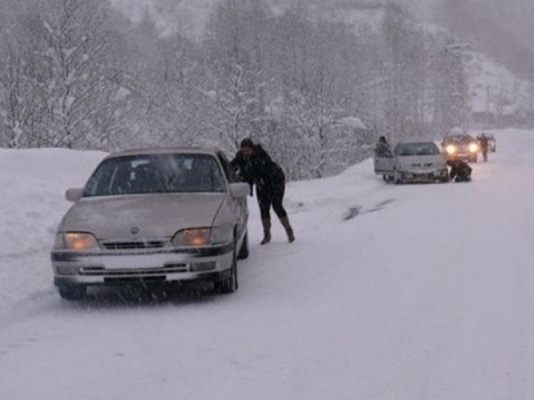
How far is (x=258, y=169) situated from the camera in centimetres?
1166

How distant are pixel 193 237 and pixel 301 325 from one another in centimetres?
143

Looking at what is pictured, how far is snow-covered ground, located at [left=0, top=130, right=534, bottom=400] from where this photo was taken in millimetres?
5043

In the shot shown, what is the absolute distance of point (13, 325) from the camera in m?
6.86

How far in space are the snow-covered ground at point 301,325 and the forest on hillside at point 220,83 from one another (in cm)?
2106

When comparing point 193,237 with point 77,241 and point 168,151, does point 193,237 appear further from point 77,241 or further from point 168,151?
point 168,151

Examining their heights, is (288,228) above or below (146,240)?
below

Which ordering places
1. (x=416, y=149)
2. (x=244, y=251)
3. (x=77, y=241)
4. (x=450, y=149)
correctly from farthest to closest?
(x=450, y=149) < (x=416, y=149) < (x=244, y=251) < (x=77, y=241)

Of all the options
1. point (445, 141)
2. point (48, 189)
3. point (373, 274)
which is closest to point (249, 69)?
point (445, 141)

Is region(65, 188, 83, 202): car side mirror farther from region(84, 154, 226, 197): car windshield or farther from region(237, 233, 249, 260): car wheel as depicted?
region(237, 233, 249, 260): car wheel

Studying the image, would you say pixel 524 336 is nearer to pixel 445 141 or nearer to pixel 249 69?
pixel 445 141

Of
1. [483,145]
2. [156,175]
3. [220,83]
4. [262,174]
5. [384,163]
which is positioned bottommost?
[483,145]

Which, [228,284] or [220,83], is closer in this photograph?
[228,284]

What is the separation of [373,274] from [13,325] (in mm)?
4086

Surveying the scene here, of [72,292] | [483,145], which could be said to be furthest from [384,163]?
[72,292]
